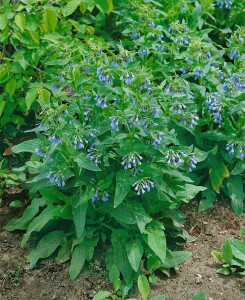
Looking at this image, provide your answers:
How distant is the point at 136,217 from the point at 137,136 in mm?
602

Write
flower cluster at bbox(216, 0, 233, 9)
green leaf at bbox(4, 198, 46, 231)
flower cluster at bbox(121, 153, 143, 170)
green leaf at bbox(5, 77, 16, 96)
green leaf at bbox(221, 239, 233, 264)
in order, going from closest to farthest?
flower cluster at bbox(121, 153, 143, 170) → green leaf at bbox(221, 239, 233, 264) → green leaf at bbox(4, 198, 46, 231) → green leaf at bbox(5, 77, 16, 96) → flower cluster at bbox(216, 0, 233, 9)

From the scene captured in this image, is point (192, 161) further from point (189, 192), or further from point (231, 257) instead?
point (231, 257)

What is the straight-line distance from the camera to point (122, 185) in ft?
16.0

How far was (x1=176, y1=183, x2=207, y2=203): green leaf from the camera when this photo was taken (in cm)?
537

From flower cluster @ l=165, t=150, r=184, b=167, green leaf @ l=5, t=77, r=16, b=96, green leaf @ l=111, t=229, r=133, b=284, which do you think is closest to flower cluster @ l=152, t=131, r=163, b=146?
flower cluster @ l=165, t=150, r=184, b=167

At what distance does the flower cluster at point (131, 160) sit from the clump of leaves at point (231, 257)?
1.06m

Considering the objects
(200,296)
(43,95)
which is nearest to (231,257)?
(200,296)

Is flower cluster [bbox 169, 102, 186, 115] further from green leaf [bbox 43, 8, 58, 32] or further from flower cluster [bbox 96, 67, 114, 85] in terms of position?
green leaf [bbox 43, 8, 58, 32]

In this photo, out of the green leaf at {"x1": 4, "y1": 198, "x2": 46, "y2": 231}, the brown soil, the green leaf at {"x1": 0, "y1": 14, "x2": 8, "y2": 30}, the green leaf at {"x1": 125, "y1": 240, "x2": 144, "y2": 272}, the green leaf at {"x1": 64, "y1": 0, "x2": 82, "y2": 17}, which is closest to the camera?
the green leaf at {"x1": 125, "y1": 240, "x2": 144, "y2": 272}

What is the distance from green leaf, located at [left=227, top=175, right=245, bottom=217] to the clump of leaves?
0.51m

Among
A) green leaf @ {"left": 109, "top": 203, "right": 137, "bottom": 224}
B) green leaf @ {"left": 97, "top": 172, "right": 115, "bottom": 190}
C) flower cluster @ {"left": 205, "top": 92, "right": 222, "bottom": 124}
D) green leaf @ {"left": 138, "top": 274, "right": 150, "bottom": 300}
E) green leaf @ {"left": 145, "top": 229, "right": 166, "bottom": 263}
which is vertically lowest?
green leaf @ {"left": 138, "top": 274, "right": 150, "bottom": 300}

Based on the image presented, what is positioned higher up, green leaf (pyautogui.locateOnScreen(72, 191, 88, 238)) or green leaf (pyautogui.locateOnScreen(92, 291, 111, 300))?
green leaf (pyautogui.locateOnScreen(72, 191, 88, 238))

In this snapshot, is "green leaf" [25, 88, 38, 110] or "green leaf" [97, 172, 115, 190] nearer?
"green leaf" [97, 172, 115, 190]

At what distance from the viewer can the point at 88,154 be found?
16.3ft
